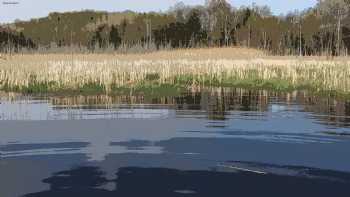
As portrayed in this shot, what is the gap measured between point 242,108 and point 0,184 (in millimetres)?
13666

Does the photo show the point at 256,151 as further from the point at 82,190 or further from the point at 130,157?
the point at 82,190

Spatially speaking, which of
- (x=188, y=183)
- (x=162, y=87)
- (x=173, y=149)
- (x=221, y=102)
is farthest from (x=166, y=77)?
(x=188, y=183)

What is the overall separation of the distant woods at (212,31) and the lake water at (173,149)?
1264 inches

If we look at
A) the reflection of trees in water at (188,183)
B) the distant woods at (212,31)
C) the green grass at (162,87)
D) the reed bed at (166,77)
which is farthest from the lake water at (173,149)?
the distant woods at (212,31)

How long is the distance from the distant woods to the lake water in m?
32.1

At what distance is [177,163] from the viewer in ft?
39.0

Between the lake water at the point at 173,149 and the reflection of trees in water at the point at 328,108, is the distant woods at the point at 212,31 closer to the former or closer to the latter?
the reflection of trees in water at the point at 328,108

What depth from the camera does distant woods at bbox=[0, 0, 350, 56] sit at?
75.9 metres

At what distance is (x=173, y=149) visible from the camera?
1346cm

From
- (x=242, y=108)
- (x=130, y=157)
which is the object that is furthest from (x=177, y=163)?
(x=242, y=108)

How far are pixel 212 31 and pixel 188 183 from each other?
90.8 m

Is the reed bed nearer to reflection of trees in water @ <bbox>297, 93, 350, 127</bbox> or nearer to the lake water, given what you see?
reflection of trees in water @ <bbox>297, 93, 350, 127</bbox>

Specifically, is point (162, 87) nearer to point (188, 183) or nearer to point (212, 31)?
point (188, 183)

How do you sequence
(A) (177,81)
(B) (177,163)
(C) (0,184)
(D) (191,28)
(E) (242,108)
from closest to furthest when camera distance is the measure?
(C) (0,184)
(B) (177,163)
(E) (242,108)
(A) (177,81)
(D) (191,28)
